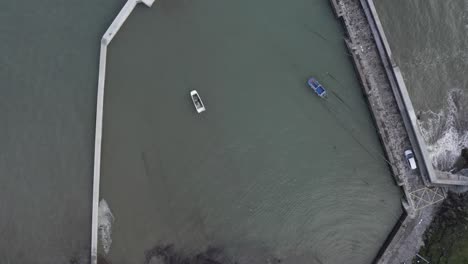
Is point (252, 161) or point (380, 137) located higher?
point (252, 161)

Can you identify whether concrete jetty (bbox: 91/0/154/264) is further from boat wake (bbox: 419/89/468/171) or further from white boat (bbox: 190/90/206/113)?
boat wake (bbox: 419/89/468/171)

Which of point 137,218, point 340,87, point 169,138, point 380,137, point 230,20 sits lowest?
point 380,137

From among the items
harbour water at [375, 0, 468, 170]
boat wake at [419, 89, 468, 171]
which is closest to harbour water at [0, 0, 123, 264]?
harbour water at [375, 0, 468, 170]

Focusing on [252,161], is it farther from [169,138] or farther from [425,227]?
[425,227]

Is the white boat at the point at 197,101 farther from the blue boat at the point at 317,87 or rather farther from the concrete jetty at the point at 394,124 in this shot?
the concrete jetty at the point at 394,124

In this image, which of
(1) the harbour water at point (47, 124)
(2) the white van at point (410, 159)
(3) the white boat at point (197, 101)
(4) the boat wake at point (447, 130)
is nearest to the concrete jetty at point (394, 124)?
(2) the white van at point (410, 159)

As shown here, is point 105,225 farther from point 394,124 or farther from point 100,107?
point 394,124

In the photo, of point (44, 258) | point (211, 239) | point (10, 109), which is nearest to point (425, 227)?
point (211, 239)
